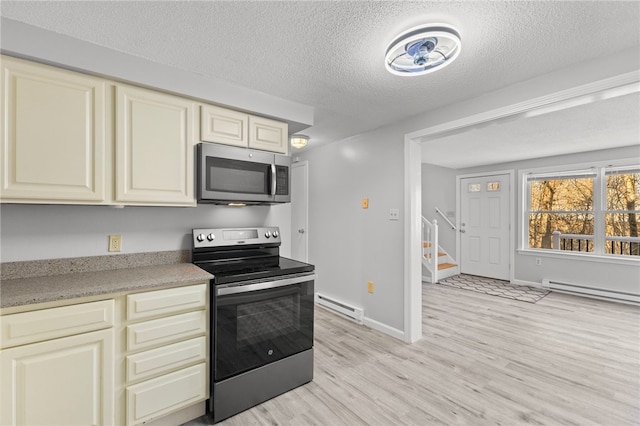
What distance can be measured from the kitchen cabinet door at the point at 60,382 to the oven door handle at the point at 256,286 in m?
0.60

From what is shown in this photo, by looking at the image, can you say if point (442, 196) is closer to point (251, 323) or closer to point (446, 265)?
point (446, 265)

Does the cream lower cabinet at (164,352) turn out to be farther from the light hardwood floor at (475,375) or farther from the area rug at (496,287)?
the area rug at (496,287)

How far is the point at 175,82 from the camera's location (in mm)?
1989

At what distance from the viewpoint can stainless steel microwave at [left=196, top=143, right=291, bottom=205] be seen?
82.4 inches

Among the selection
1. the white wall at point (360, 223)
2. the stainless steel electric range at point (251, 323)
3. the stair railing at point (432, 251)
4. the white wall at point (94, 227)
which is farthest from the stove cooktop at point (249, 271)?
the stair railing at point (432, 251)

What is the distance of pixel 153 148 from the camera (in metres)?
1.95

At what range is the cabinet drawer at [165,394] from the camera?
1.65 m

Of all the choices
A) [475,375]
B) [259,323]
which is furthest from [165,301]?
[475,375]

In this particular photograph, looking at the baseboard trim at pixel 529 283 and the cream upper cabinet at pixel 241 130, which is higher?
the cream upper cabinet at pixel 241 130

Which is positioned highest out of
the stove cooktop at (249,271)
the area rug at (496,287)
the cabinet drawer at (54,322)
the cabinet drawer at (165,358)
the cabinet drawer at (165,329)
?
the stove cooktop at (249,271)

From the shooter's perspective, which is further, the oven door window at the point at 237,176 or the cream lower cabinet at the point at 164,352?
the oven door window at the point at 237,176

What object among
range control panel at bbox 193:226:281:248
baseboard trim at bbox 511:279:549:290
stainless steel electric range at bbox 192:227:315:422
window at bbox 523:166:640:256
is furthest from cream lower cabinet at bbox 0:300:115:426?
window at bbox 523:166:640:256

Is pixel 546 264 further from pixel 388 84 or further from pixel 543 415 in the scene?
pixel 388 84

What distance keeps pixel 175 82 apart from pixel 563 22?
2.26 metres
